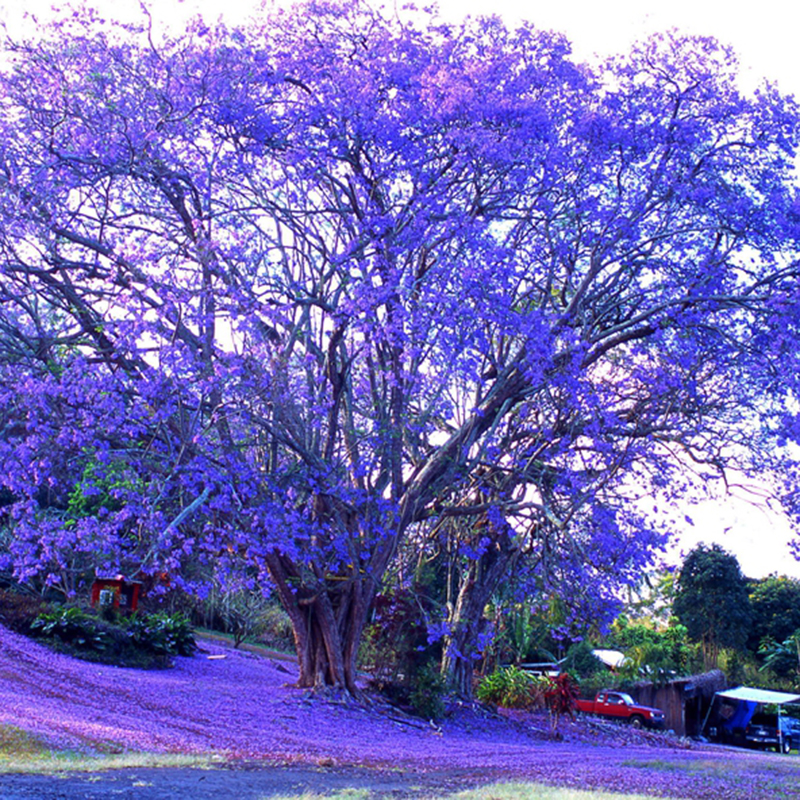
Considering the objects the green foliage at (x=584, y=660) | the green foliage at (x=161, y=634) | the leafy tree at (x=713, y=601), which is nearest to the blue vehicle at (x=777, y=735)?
the green foliage at (x=584, y=660)

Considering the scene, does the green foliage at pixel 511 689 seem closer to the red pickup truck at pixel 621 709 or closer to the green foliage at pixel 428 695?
the green foliage at pixel 428 695

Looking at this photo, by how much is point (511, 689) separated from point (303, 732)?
903cm

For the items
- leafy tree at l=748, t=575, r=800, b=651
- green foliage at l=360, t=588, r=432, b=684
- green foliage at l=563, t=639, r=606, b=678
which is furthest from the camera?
leafy tree at l=748, t=575, r=800, b=651

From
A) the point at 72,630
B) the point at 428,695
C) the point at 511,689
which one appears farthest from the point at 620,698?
the point at 72,630

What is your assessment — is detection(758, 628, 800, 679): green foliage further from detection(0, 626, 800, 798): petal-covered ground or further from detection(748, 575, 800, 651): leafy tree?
detection(0, 626, 800, 798): petal-covered ground

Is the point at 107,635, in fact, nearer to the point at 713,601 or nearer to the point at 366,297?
the point at 366,297

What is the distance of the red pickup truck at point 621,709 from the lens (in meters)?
24.0

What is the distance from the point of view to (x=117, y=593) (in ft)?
75.4

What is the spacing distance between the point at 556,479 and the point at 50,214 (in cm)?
811

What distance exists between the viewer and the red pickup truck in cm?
2395

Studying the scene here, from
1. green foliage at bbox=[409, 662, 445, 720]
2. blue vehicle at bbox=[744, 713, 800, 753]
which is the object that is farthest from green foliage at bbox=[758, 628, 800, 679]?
green foliage at bbox=[409, 662, 445, 720]

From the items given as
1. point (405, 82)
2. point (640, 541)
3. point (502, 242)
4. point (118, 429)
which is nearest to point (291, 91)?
point (405, 82)

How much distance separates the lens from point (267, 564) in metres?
13.1

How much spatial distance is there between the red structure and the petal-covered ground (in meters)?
5.04
